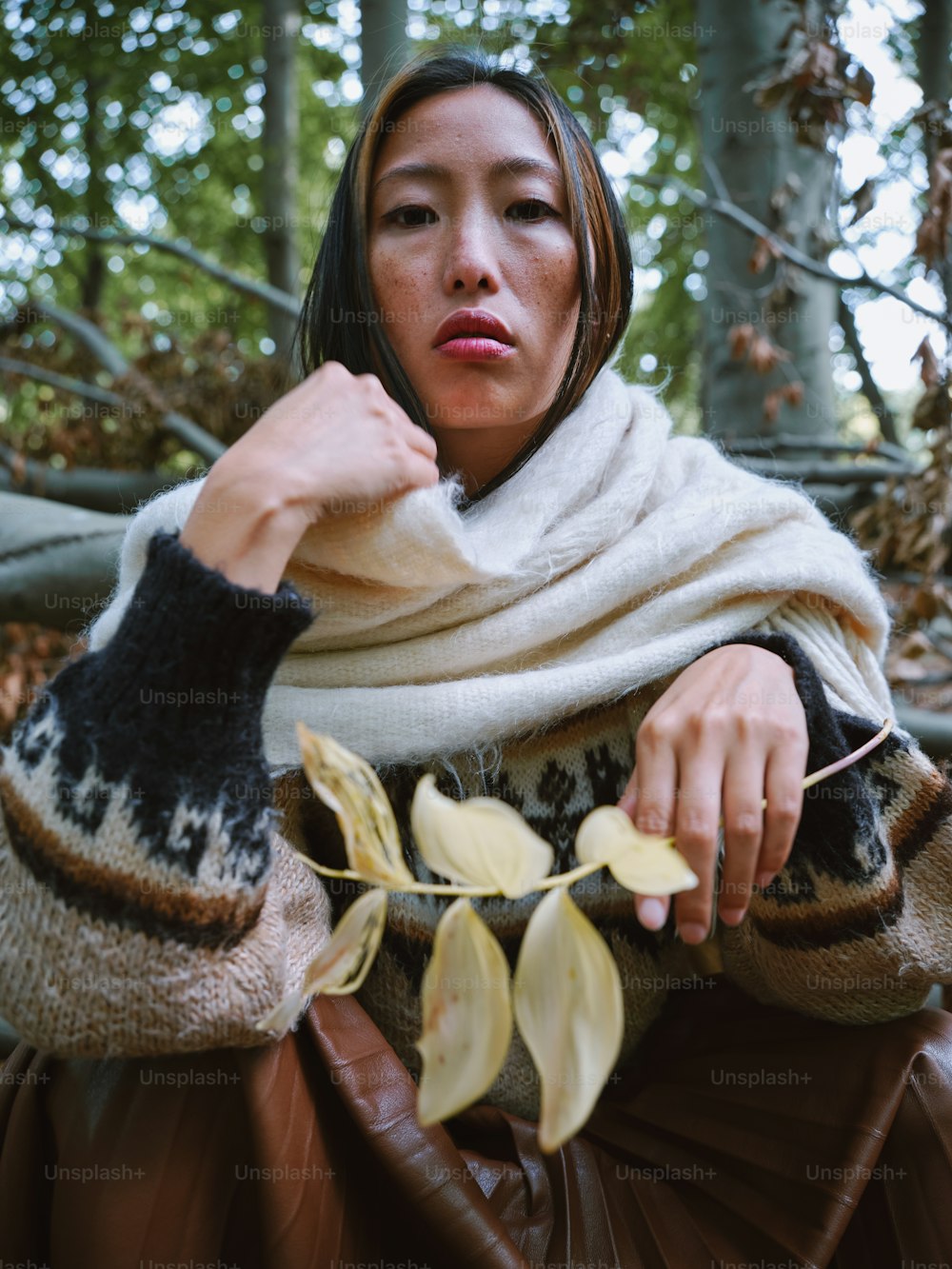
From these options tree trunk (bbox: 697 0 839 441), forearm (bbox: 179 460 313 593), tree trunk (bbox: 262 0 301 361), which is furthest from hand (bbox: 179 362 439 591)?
tree trunk (bbox: 262 0 301 361)

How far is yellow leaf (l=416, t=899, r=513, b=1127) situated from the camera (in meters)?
0.63

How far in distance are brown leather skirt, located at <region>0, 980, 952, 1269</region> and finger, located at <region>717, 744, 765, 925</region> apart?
379mm

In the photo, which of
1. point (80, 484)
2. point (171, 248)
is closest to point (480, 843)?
point (171, 248)

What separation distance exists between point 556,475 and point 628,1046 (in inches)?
32.4

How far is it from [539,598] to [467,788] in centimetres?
29

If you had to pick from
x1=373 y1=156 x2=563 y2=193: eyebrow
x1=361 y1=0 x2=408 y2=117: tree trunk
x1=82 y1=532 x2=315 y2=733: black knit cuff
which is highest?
x1=361 y1=0 x2=408 y2=117: tree trunk

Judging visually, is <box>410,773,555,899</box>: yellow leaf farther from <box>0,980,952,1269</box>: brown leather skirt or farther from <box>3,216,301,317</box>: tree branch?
<box>3,216,301,317</box>: tree branch

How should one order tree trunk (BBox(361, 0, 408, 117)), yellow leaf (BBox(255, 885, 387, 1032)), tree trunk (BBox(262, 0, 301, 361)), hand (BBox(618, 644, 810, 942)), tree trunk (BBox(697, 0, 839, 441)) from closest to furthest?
yellow leaf (BBox(255, 885, 387, 1032))
hand (BBox(618, 644, 810, 942))
tree trunk (BBox(697, 0, 839, 441))
tree trunk (BBox(361, 0, 408, 117))
tree trunk (BBox(262, 0, 301, 361))

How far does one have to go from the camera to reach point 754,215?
10.3 ft

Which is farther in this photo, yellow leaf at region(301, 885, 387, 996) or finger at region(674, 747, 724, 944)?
finger at region(674, 747, 724, 944)

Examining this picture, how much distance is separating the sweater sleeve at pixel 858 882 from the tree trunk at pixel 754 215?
2.06m

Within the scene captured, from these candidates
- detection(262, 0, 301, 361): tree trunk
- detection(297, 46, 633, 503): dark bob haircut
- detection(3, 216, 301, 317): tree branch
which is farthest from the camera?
detection(262, 0, 301, 361): tree trunk

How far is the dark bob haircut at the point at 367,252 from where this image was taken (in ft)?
4.99

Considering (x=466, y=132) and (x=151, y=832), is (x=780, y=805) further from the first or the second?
(x=466, y=132)
